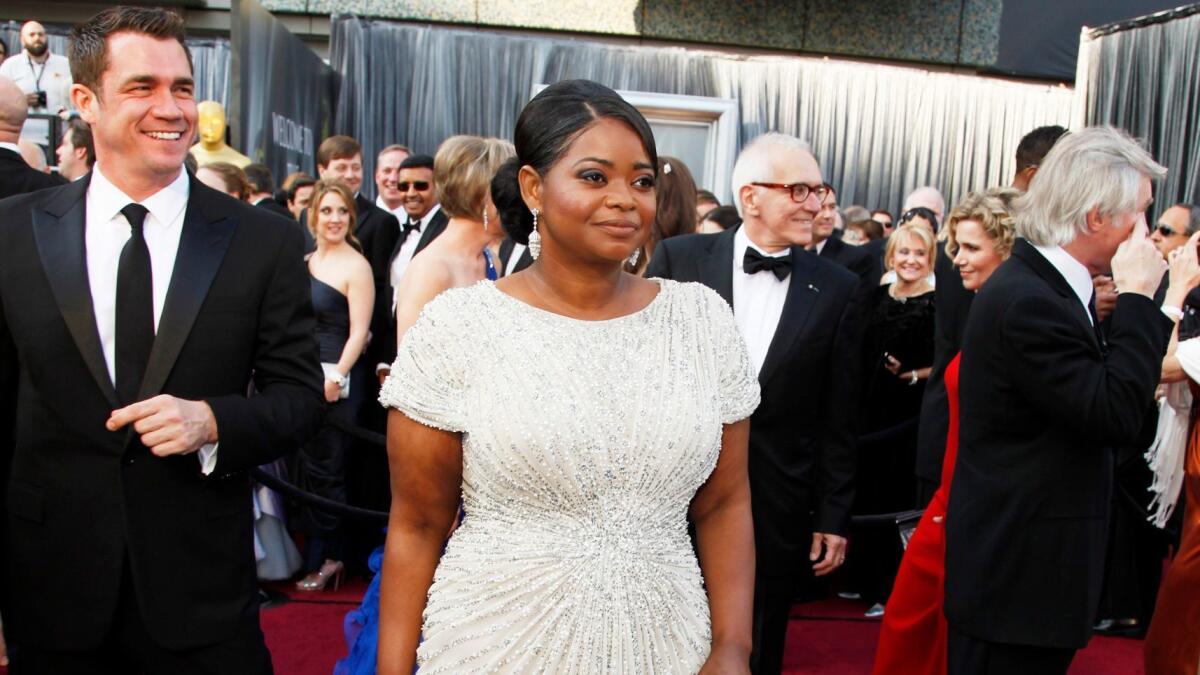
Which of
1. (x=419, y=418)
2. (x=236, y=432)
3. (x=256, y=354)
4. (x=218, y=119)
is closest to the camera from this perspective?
(x=419, y=418)

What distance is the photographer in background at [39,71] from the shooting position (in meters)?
8.93

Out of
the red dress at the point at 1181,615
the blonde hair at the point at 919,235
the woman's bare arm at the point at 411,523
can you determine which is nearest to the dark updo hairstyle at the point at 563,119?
the woman's bare arm at the point at 411,523

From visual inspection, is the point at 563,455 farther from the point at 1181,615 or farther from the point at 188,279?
the point at 1181,615

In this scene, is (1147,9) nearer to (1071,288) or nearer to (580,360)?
(1071,288)

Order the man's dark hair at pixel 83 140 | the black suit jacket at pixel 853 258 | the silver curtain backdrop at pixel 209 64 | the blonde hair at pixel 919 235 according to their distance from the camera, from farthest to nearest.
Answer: the silver curtain backdrop at pixel 209 64
the blonde hair at pixel 919 235
the black suit jacket at pixel 853 258
the man's dark hair at pixel 83 140

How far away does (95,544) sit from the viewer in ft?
7.95

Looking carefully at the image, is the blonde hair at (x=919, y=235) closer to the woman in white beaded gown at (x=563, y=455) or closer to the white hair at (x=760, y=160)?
the white hair at (x=760, y=160)

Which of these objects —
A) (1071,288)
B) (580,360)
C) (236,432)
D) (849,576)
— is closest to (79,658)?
(236,432)

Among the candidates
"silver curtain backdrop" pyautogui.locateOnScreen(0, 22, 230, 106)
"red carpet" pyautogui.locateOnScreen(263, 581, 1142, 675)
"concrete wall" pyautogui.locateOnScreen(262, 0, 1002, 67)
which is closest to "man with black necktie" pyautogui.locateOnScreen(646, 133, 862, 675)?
"red carpet" pyautogui.locateOnScreen(263, 581, 1142, 675)

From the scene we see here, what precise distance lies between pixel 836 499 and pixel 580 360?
1948mm

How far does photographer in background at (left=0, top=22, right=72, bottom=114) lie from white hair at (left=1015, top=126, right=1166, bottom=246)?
8.03 m

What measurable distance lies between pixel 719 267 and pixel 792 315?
33cm

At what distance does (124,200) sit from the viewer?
8.16ft

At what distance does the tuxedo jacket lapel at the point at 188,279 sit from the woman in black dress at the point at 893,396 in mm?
4002
